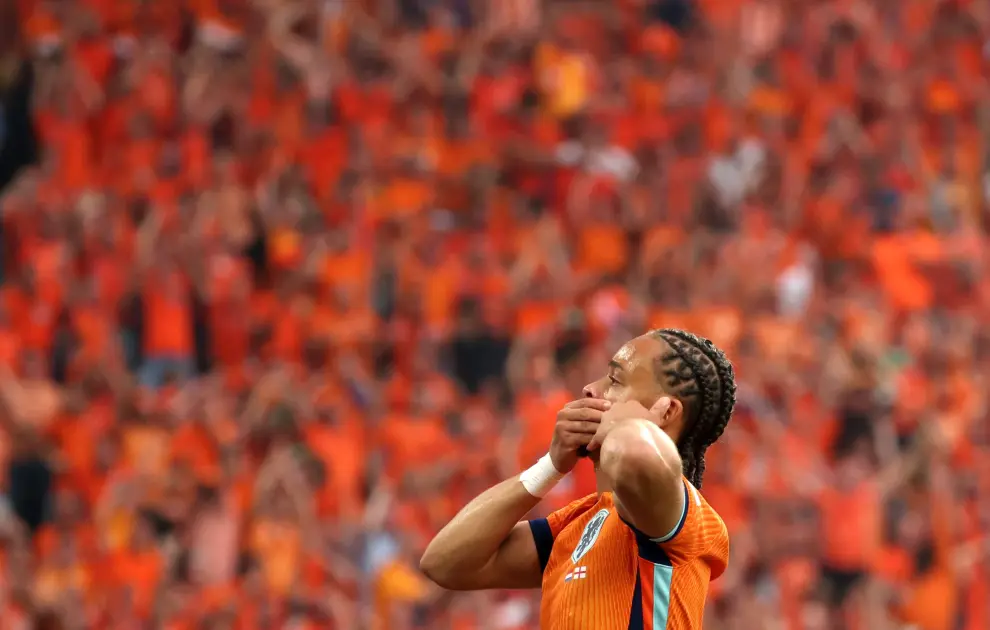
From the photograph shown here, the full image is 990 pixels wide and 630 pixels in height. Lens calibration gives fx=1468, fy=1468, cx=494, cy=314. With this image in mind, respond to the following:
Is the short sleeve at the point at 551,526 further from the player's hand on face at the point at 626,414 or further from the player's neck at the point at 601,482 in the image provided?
the player's hand on face at the point at 626,414

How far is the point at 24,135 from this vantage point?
7531 mm

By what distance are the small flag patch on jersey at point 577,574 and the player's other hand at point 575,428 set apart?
185 mm

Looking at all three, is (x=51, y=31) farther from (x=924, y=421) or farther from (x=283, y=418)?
(x=924, y=421)

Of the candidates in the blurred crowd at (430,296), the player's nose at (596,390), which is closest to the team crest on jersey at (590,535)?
the player's nose at (596,390)

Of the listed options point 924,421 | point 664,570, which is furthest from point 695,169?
point 664,570

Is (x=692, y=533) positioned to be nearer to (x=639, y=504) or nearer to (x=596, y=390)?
(x=639, y=504)

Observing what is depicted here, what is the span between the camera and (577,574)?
2.65 meters

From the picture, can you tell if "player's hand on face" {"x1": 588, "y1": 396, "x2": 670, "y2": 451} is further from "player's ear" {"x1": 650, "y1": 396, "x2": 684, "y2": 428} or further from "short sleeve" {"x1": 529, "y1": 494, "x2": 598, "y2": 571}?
"short sleeve" {"x1": 529, "y1": 494, "x2": 598, "y2": 571}

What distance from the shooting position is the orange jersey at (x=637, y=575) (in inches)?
99.6

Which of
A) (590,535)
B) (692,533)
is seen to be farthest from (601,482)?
(692,533)

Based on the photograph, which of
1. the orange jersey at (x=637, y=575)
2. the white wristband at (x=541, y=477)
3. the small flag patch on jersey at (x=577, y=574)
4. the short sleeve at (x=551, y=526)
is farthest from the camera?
the short sleeve at (x=551, y=526)

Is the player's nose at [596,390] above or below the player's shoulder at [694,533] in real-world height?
above

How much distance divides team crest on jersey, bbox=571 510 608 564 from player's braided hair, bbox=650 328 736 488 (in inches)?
7.1

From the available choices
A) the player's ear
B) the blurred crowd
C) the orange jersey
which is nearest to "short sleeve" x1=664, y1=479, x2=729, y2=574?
the orange jersey
